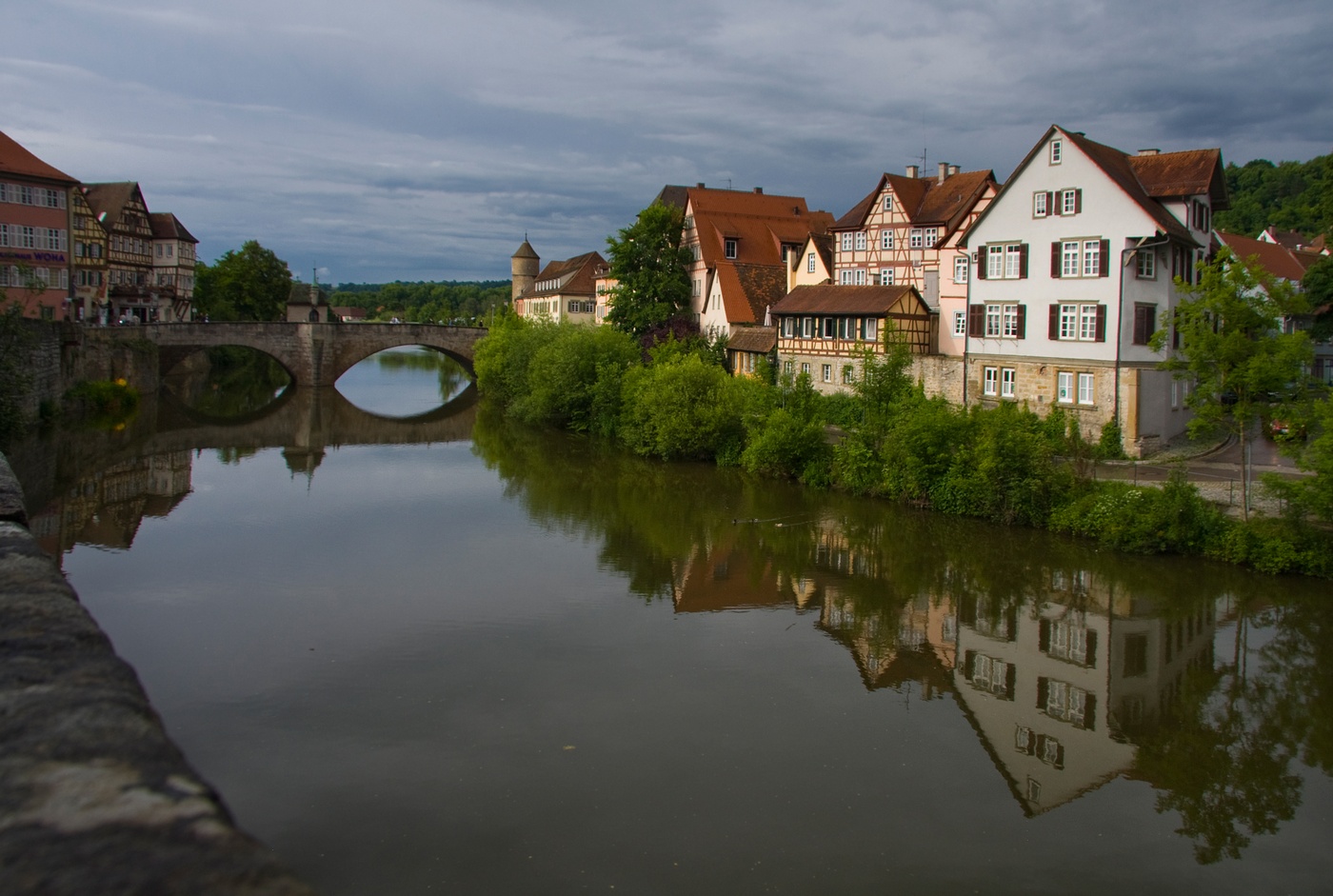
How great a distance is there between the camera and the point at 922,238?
119 feet


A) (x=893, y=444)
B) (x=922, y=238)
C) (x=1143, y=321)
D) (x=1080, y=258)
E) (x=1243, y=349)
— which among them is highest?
(x=922, y=238)

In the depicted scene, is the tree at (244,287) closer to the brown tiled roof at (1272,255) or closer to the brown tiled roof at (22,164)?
the brown tiled roof at (22,164)

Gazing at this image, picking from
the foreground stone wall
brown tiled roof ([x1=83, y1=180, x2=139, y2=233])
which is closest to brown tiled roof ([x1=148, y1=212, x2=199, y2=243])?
brown tiled roof ([x1=83, y1=180, x2=139, y2=233])

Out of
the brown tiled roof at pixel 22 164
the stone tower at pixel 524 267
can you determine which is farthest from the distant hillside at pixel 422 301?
the brown tiled roof at pixel 22 164

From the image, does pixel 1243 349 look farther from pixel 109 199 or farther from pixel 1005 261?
pixel 109 199

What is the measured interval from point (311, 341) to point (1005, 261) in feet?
132

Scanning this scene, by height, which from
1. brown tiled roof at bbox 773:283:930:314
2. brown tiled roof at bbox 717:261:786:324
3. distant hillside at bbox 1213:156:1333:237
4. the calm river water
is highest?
distant hillside at bbox 1213:156:1333:237

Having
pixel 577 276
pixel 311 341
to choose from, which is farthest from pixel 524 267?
pixel 311 341

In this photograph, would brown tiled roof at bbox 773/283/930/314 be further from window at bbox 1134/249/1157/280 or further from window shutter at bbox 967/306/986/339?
window at bbox 1134/249/1157/280

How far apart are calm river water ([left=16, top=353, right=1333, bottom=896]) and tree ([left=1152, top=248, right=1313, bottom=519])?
10.4 ft

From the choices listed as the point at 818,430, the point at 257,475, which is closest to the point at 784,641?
the point at 818,430

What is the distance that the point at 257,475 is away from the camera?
30125 millimetres

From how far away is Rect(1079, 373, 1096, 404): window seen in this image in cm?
2631

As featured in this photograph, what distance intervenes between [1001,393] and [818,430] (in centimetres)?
519
